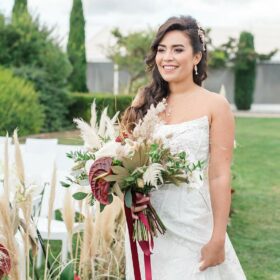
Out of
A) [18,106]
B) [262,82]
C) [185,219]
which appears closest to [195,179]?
[185,219]

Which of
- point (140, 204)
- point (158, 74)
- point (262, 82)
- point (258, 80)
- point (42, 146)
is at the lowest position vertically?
point (262, 82)

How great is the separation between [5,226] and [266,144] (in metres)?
13.2

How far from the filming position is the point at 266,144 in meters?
15.0

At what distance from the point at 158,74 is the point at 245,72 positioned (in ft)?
93.5

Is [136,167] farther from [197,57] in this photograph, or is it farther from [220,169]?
[197,57]

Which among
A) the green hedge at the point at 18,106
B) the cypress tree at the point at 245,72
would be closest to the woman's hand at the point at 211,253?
the green hedge at the point at 18,106

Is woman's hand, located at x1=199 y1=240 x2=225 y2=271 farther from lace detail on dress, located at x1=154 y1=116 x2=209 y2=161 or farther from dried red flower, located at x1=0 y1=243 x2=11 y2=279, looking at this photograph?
dried red flower, located at x1=0 y1=243 x2=11 y2=279

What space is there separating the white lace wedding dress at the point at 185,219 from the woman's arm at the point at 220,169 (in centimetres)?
5

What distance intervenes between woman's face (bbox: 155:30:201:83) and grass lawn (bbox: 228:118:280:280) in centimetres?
285

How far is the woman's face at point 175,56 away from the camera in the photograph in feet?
8.25

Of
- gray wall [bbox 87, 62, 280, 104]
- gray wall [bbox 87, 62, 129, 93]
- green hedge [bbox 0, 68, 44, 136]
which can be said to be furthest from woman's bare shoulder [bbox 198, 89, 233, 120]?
gray wall [bbox 87, 62, 129, 93]

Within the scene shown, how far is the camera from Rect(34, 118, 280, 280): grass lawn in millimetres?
5316

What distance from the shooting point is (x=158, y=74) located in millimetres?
2693

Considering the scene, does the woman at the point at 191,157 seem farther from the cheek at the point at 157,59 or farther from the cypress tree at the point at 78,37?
the cypress tree at the point at 78,37
